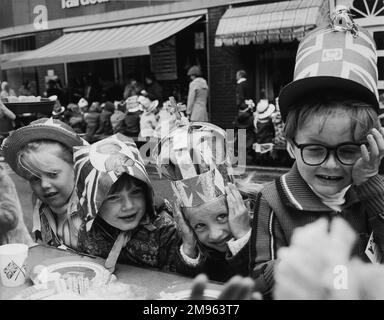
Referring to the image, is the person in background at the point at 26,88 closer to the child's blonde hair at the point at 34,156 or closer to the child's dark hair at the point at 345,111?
the child's blonde hair at the point at 34,156

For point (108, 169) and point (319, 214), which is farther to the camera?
point (108, 169)

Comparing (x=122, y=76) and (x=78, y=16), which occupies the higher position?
(x=78, y=16)

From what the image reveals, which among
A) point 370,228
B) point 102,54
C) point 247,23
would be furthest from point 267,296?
point 102,54

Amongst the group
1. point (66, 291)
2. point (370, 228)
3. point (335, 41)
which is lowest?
point (66, 291)

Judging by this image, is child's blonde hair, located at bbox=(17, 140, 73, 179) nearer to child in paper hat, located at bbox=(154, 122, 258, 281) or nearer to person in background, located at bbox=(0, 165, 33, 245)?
person in background, located at bbox=(0, 165, 33, 245)

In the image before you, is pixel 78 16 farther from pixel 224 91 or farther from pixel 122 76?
pixel 224 91

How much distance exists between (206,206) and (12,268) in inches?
27.2

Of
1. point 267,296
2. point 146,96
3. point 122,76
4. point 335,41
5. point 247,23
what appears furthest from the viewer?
point 122,76

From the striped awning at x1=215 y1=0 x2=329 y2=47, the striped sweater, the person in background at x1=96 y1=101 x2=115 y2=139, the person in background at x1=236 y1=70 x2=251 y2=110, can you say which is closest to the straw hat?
the striped sweater

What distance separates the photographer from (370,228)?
1.29 metres

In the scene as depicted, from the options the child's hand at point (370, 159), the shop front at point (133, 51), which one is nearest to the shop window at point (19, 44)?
the shop front at point (133, 51)

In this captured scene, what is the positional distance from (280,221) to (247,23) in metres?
7.45

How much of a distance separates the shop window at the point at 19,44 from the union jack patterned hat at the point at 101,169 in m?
11.7

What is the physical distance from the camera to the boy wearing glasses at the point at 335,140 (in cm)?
122
